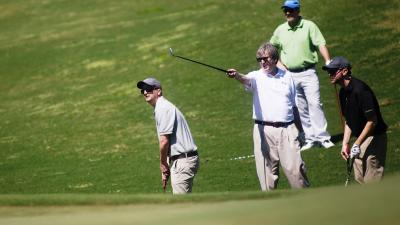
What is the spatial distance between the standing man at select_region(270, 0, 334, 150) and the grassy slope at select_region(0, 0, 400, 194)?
19.2 inches

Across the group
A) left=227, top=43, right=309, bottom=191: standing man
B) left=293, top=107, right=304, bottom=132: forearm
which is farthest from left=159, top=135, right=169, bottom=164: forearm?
left=293, top=107, right=304, bottom=132: forearm

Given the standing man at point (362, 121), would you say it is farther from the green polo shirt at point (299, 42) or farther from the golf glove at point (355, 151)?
the green polo shirt at point (299, 42)

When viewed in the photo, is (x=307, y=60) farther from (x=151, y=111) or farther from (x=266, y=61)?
(x=151, y=111)

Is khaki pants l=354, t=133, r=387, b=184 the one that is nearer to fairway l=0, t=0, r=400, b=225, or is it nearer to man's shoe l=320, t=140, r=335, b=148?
fairway l=0, t=0, r=400, b=225

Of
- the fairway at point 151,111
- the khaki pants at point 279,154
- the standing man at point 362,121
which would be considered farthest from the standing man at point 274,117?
the fairway at point 151,111

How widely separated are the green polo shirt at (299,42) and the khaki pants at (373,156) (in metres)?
5.46

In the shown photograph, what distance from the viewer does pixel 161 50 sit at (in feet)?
93.9

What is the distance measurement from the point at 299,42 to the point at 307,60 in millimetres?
354

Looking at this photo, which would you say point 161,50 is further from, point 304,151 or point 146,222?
point 146,222

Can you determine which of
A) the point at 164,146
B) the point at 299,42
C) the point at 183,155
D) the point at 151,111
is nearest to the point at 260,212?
the point at 164,146

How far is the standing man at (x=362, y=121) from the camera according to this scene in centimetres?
1077

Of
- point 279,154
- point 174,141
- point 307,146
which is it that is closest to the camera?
point 174,141

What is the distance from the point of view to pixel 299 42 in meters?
16.3

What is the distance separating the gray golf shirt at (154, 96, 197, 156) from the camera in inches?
447
